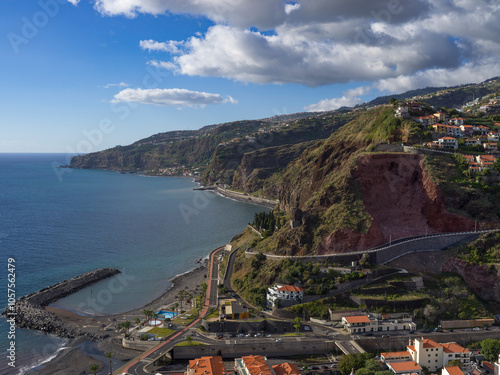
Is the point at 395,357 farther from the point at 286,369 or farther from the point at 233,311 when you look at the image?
the point at 233,311

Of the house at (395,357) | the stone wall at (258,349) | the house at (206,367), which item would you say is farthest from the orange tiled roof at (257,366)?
the house at (395,357)

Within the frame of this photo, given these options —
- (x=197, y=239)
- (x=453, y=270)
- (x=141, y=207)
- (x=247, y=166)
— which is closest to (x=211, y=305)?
(x=453, y=270)

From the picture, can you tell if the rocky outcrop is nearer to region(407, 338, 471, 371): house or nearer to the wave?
region(407, 338, 471, 371): house

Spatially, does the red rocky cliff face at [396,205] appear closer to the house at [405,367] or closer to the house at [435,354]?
the house at [435,354]

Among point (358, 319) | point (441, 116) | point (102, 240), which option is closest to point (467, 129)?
point (441, 116)

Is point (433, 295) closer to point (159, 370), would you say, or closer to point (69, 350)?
point (159, 370)
